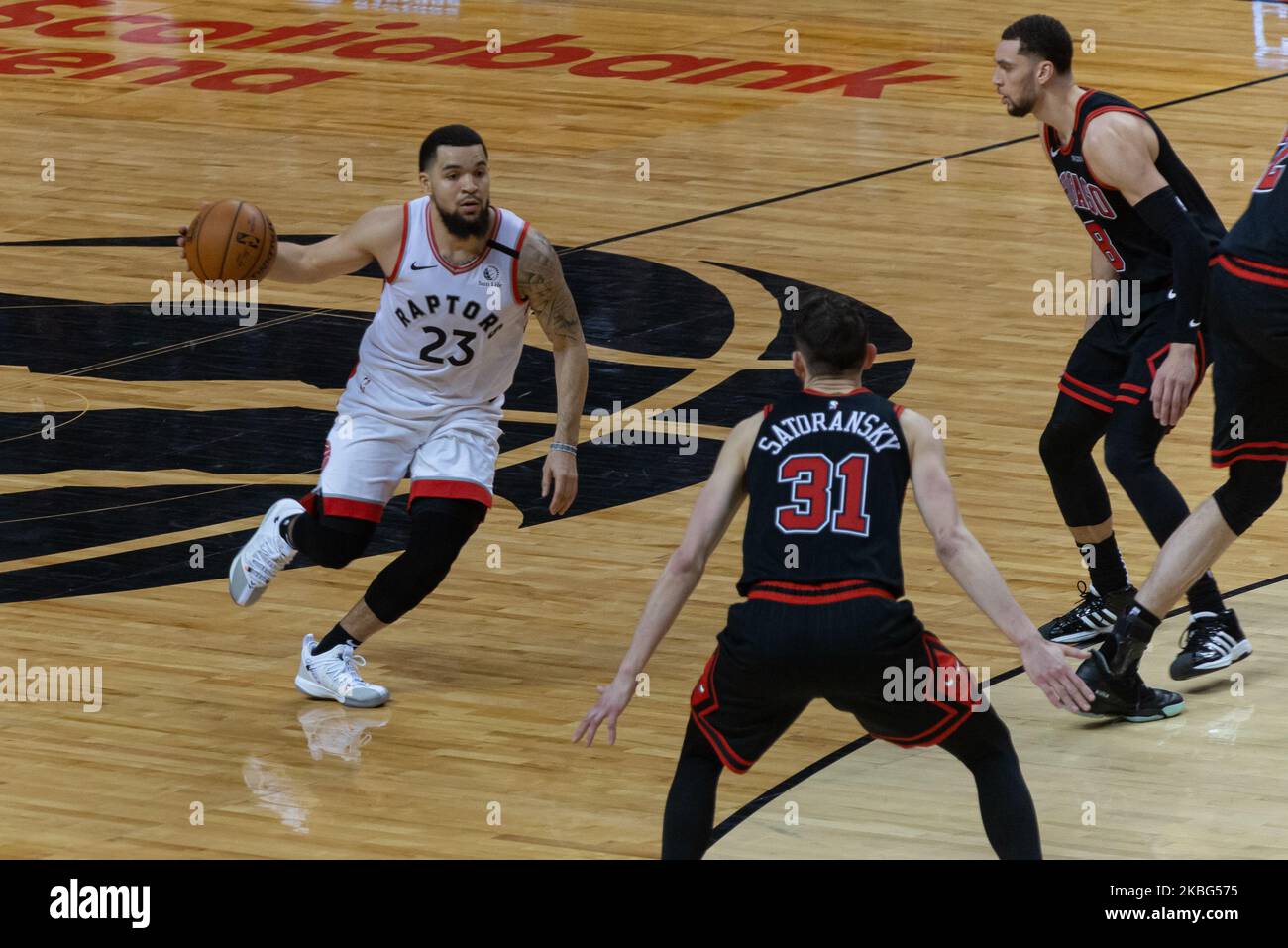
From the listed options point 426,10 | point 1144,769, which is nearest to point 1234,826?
point 1144,769

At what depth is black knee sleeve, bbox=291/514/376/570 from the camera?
687cm

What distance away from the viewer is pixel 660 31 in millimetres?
19688

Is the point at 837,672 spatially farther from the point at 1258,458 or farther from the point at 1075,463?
the point at 1075,463

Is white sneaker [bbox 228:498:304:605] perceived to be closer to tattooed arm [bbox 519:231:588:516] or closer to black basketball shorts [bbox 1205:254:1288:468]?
tattooed arm [bbox 519:231:588:516]

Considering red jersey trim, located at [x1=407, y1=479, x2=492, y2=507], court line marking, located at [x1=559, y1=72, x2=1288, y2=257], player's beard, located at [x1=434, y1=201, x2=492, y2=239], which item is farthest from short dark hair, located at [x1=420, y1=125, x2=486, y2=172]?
court line marking, located at [x1=559, y1=72, x2=1288, y2=257]

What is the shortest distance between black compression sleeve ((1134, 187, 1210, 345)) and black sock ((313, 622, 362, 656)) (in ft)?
8.58

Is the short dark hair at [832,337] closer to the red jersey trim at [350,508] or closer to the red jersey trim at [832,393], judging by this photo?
the red jersey trim at [832,393]

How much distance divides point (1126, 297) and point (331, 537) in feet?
8.31

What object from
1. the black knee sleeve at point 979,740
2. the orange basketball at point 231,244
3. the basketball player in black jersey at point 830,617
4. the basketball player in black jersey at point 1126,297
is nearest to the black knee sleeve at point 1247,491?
the basketball player in black jersey at point 1126,297

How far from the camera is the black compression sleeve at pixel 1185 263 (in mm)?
6305

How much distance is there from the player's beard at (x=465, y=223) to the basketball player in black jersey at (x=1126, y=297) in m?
1.59

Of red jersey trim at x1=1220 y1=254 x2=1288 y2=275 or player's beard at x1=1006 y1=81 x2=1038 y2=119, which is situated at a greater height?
player's beard at x1=1006 y1=81 x2=1038 y2=119

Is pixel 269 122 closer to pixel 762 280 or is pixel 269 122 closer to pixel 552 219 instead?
pixel 552 219

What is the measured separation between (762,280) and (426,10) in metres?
9.47
